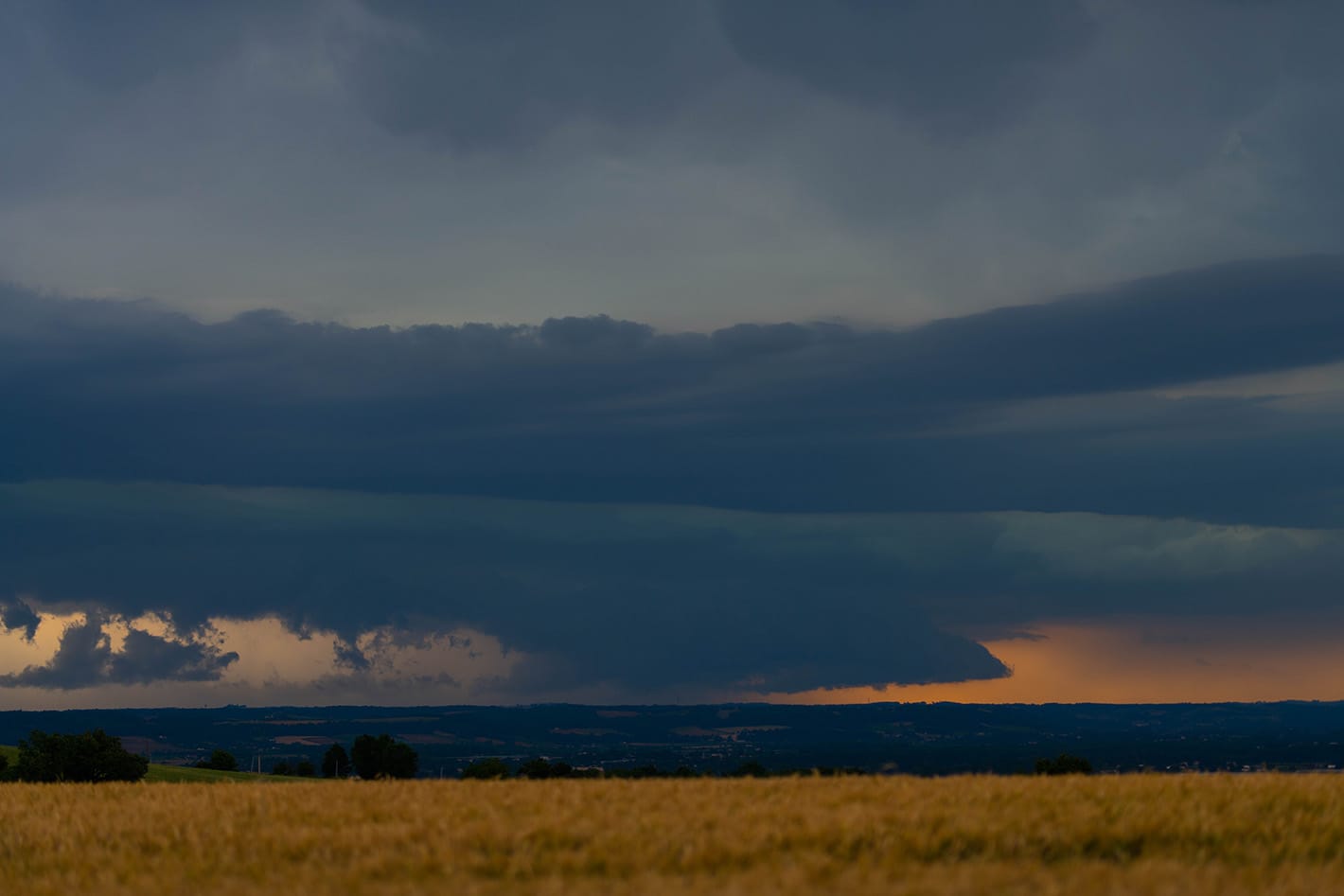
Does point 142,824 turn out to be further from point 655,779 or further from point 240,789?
point 655,779

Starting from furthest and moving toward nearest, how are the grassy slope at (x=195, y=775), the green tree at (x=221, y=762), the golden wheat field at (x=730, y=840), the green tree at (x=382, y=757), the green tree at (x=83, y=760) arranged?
the green tree at (x=382, y=757) → the green tree at (x=221, y=762) → the green tree at (x=83, y=760) → the grassy slope at (x=195, y=775) → the golden wheat field at (x=730, y=840)

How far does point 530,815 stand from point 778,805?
4.47m

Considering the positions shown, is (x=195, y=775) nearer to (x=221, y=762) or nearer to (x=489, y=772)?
(x=221, y=762)

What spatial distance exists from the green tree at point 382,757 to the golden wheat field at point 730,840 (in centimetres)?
15642

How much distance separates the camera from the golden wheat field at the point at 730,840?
1786 cm

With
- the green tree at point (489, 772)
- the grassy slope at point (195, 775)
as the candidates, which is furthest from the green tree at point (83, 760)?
the green tree at point (489, 772)

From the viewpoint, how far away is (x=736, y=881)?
17219mm

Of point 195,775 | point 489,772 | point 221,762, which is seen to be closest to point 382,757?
point 221,762

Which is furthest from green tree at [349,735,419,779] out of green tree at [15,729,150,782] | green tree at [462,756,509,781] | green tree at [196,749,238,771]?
green tree at [462,756,509,781]

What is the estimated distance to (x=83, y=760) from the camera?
12044 cm

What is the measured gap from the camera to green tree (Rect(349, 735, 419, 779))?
7062 inches

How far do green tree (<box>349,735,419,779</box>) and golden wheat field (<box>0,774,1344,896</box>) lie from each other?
156 m

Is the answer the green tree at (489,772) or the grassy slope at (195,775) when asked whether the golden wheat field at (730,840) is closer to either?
the green tree at (489,772)

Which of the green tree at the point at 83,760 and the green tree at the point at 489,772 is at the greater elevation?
the green tree at the point at 489,772
